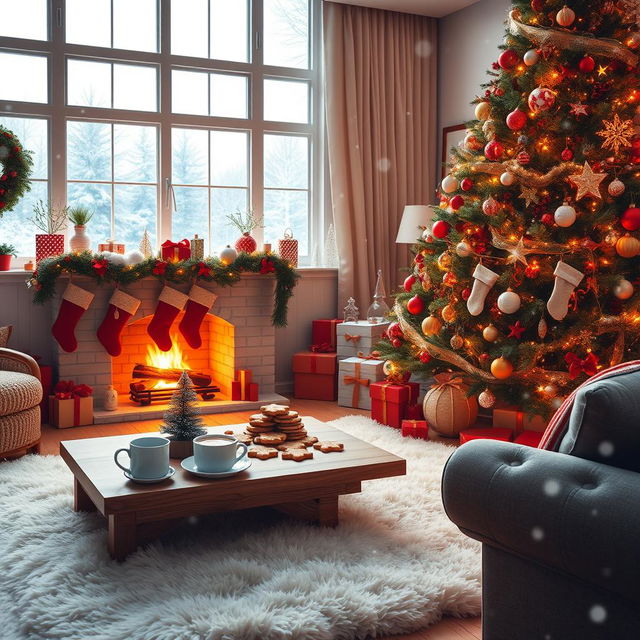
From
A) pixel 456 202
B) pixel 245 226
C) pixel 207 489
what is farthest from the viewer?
pixel 245 226

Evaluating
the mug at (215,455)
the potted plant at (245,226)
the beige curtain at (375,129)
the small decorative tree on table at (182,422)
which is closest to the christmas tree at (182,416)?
the small decorative tree on table at (182,422)

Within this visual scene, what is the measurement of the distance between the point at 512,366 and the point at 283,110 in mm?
2783

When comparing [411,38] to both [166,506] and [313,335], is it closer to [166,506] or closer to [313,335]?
[313,335]

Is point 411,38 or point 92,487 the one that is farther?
point 411,38

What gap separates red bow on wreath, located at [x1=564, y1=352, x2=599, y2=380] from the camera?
3381 mm

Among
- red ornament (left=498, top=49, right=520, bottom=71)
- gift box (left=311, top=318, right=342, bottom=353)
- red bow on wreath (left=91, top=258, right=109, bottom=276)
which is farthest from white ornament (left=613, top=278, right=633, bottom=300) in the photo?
Result: red bow on wreath (left=91, top=258, right=109, bottom=276)

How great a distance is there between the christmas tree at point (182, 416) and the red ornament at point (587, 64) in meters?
2.30

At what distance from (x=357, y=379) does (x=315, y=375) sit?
1.41 ft

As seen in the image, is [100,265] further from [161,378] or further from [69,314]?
[161,378]

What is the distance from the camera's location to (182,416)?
8.59 feet

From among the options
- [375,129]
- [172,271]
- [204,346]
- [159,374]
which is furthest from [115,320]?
[375,129]

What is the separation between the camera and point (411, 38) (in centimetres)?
552

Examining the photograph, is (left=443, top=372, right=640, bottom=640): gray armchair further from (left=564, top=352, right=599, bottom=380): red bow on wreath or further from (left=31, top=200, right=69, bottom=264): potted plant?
(left=31, top=200, right=69, bottom=264): potted plant

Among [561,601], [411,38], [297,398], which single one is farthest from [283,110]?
[561,601]
